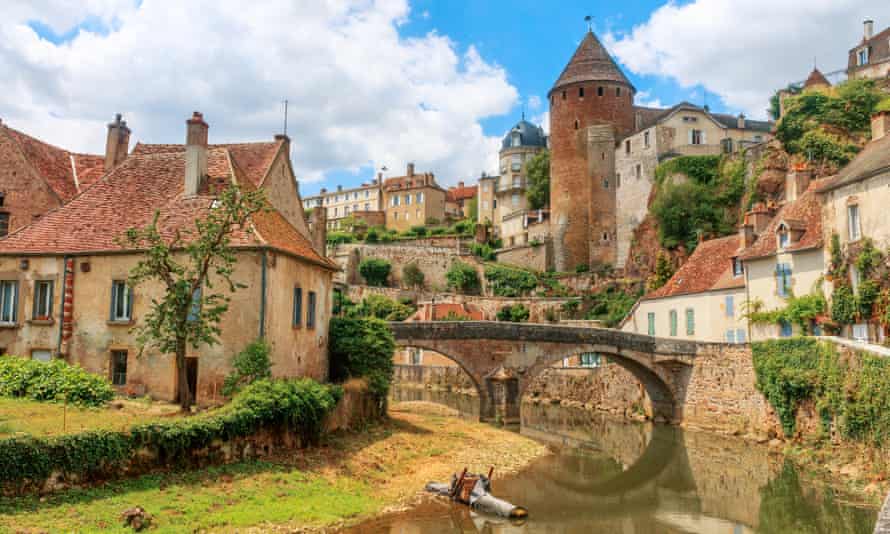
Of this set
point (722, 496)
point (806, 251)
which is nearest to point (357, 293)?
point (806, 251)

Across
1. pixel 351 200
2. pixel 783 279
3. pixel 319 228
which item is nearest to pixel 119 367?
pixel 319 228

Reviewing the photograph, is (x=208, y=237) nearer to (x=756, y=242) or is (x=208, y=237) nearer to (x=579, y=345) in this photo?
(x=579, y=345)

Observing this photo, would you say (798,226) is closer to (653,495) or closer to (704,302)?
(704,302)

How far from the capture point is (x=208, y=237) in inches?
636

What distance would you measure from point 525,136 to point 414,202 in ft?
47.9

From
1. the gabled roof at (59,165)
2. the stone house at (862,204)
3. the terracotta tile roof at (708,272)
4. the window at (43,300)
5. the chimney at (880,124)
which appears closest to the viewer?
the window at (43,300)

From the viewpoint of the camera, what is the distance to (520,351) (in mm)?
29484

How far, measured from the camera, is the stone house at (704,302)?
3075 centimetres

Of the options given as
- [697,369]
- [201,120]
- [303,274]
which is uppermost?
[201,120]

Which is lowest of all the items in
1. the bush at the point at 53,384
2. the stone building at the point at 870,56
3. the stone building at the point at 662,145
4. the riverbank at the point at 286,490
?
the riverbank at the point at 286,490

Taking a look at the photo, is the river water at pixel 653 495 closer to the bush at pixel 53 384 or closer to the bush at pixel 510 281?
the bush at pixel 53 384

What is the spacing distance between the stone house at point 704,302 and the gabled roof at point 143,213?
18376mm

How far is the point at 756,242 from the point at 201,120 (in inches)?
899

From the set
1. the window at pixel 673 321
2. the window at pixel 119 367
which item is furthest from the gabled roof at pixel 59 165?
the window at pixel 673 321
